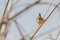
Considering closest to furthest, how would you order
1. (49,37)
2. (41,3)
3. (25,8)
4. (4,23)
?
(4,23), (25,8), (41,3), (49,37)

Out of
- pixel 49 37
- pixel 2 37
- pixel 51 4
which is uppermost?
pixel 2 37

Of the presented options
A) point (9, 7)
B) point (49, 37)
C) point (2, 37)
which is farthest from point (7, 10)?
point (49, 37)

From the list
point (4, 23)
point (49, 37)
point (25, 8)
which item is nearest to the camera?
point (4, 23)

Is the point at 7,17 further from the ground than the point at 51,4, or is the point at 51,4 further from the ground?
the point at 7,17

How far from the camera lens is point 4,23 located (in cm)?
78

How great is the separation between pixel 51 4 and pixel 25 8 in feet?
0.81

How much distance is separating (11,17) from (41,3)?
0.25 metres

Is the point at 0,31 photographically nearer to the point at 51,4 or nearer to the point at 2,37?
the point at 2,37

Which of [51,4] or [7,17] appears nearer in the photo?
[7,17]

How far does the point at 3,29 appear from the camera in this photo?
2.67 feet

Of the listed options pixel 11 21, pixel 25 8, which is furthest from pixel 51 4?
pixel 11 21

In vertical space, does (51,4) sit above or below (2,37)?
below

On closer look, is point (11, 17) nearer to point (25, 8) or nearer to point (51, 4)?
point (25, 8)

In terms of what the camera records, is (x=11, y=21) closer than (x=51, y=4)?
Yes
